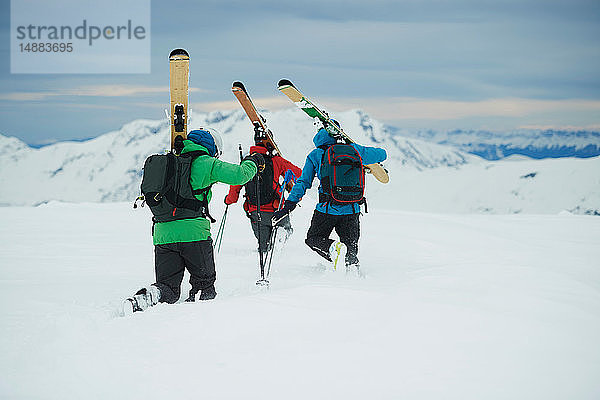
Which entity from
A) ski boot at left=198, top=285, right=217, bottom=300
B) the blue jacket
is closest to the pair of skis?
the blue jacket

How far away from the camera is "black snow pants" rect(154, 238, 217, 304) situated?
17.3 feet

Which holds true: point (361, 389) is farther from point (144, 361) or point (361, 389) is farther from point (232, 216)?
point (232, 216)

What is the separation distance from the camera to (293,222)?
1228 centimetres

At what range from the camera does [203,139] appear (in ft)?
17.9

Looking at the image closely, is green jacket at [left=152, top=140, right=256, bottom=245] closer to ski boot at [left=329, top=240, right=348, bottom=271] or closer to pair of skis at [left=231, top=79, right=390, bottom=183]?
ski boot at [left=329, top=240, right=348, bottom=271]

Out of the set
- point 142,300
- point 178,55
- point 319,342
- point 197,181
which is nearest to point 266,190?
point 178,55

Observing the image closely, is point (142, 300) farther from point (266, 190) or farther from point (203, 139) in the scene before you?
point (266, 190)

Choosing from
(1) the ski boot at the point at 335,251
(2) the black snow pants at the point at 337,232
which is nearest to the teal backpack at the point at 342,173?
(2) the black snow pants at the point at 337,232

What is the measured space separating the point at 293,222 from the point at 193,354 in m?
9.04

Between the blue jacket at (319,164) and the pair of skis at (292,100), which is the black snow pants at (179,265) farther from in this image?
the pair of skis at (292,100)

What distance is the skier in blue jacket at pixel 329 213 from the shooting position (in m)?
6.89

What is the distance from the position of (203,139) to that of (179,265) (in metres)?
1.42

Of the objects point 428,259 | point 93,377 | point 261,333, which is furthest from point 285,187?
point 93,377

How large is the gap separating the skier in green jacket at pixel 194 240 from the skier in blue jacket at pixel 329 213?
1.65 m
